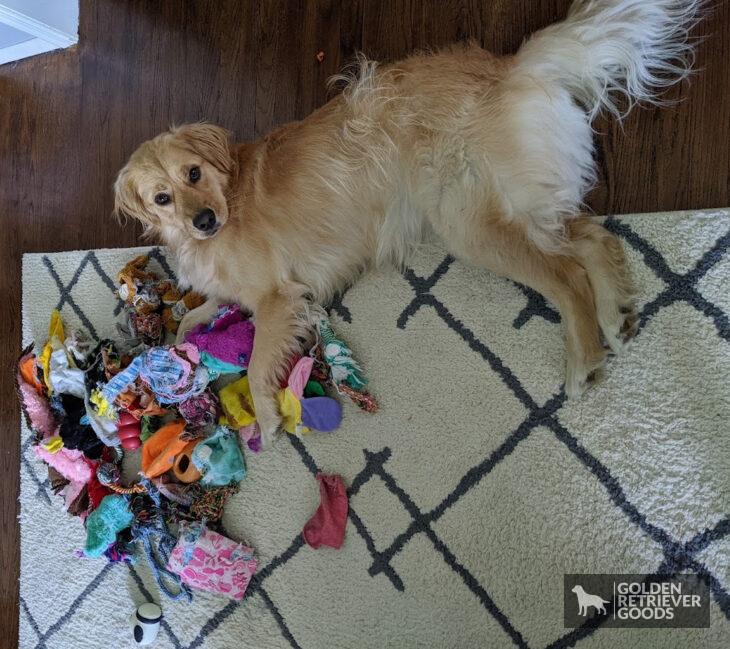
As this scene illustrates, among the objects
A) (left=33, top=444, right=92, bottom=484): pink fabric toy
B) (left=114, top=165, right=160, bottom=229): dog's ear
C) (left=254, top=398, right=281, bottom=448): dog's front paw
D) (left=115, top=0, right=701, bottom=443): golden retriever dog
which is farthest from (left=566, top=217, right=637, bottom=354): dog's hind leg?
(left=33, top=444, right=92, bottom=484): pink fabric toy

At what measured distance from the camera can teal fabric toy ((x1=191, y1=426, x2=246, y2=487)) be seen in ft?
6.85

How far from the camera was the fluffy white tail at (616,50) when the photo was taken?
1.59 meters

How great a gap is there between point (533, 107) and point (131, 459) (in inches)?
81.2

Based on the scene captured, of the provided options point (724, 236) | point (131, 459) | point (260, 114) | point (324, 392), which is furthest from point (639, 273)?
point (131, 459)

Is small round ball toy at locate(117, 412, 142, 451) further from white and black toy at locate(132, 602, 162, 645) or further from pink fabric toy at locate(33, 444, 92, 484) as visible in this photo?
white and black toy at locate(132, 602, 162, 645)

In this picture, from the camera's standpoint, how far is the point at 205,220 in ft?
6.40

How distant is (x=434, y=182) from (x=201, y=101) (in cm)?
141

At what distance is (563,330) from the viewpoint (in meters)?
1.68

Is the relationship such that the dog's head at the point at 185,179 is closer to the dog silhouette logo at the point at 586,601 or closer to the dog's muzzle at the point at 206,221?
the dog's muzzle at the point at 206,221

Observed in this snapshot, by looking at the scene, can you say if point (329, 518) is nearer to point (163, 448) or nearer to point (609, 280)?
point (163, 448)

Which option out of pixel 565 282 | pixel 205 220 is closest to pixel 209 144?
pixel 205 220

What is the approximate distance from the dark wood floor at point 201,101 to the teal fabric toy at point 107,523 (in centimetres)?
77

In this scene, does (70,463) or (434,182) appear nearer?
(434,182)

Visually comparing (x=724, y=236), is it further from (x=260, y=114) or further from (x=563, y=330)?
(x=260, y=114)
